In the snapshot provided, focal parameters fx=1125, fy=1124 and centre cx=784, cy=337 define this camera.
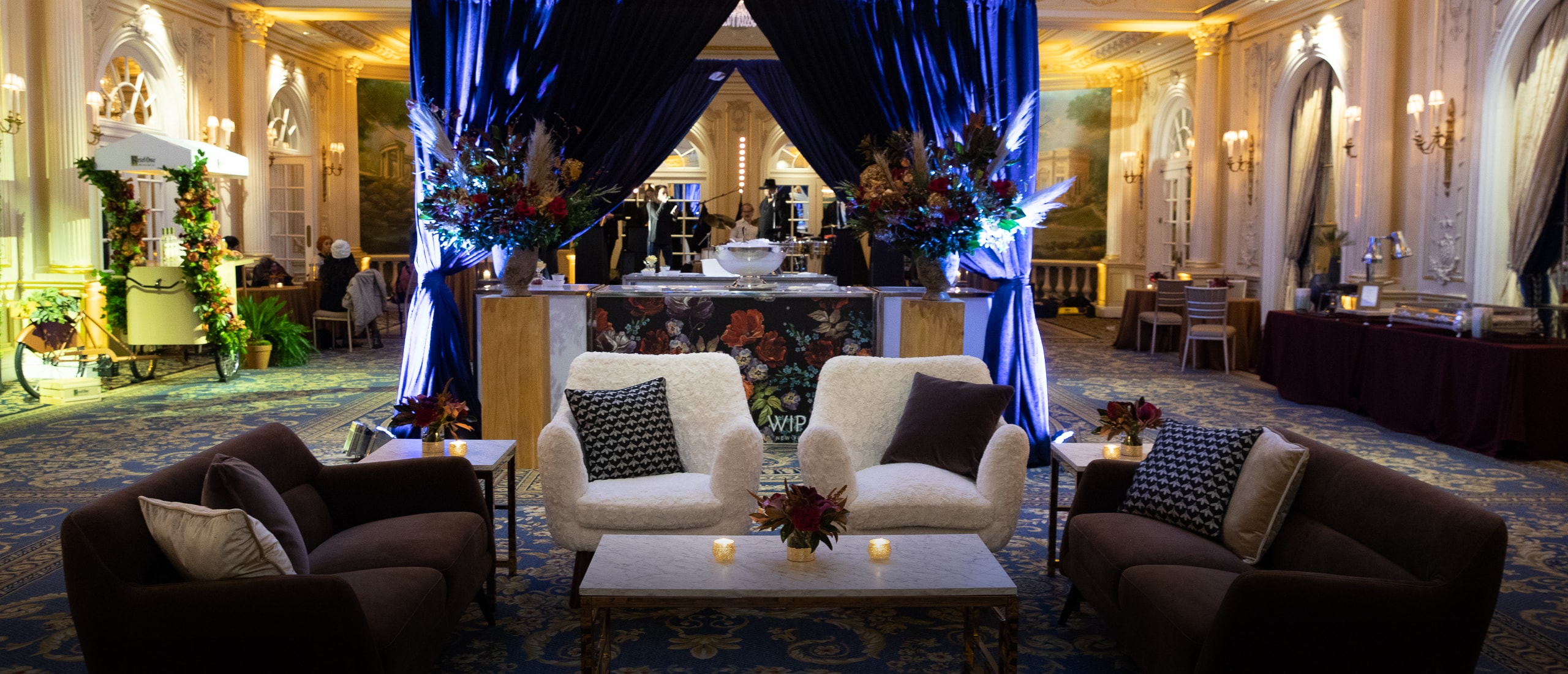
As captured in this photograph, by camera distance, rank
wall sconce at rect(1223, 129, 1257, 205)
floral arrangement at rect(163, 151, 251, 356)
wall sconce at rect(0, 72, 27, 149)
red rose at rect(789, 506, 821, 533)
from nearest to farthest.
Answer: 1. red rose at rect(789, 506, 821, 533)
2. wall sconce at rect(0, 72, 27, 149)
3. floral arrangement at rect(163, 151, 251, 356)
4. wall sconce at rect(1223, 129, 1257, 205)

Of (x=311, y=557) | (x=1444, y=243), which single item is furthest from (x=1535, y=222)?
(x=311, y=557)

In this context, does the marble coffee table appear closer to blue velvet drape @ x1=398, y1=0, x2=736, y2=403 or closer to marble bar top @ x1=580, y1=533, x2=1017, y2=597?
marble bar top @ x1=580, y1=533, x2=1017, y2=597

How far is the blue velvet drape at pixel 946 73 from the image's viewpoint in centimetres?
654

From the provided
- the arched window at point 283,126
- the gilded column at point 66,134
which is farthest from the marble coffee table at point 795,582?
the arched window at point 283,126

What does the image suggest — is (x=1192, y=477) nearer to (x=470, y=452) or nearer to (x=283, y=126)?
(x=470, y=452)

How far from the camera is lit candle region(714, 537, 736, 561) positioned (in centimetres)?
313

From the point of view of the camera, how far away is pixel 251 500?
2807 mm

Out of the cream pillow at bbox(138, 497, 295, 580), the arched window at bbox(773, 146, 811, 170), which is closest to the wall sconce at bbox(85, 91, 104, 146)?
the cream pillow at bbox(138, 497, 295, 580)

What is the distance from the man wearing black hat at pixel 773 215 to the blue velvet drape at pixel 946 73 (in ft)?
19.5

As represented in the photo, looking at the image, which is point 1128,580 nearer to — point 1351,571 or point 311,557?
point 1351,571

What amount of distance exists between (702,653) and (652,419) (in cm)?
113

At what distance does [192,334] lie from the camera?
369 inches

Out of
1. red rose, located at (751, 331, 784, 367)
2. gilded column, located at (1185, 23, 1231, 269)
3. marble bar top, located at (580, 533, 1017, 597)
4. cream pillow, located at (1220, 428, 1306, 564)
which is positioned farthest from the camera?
gilded column, located at (1185, 23, 1231, 269)

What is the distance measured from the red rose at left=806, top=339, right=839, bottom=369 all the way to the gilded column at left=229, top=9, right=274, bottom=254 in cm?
850
